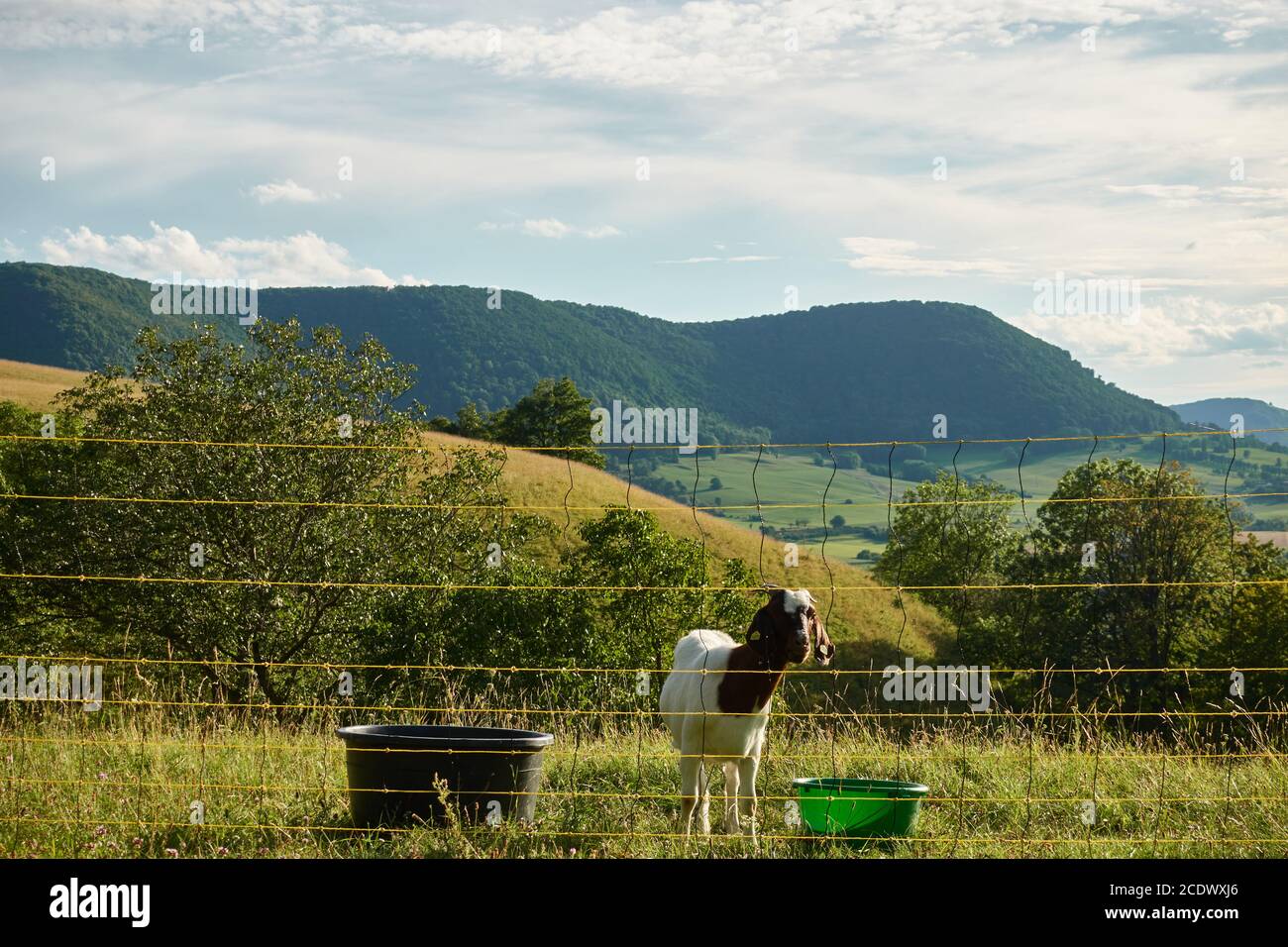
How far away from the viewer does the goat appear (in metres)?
6.34

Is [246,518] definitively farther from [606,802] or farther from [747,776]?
[747,776]

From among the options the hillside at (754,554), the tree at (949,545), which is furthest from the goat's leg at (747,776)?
the tree at (949,545)

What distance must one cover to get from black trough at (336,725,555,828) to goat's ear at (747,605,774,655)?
1438mm

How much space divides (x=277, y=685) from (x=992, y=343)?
645 ft

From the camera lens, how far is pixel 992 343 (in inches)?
7810

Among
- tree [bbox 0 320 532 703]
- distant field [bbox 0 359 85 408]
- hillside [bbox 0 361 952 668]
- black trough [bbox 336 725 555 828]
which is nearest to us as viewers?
black trough [bbox 336 725 555 828]

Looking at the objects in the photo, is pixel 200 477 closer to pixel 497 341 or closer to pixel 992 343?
pixel 497 341

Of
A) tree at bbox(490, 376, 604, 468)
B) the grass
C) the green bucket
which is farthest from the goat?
tree at bbox(490, 376, 604, 468)

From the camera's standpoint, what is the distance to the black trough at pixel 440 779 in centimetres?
582

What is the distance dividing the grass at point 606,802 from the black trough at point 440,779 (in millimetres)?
140

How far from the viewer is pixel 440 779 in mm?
5801

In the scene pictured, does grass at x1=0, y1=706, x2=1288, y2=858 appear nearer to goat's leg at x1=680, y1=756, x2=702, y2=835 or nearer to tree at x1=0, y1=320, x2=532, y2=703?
goat's leg at x1=680, y1=756, x2=702, y2=835
